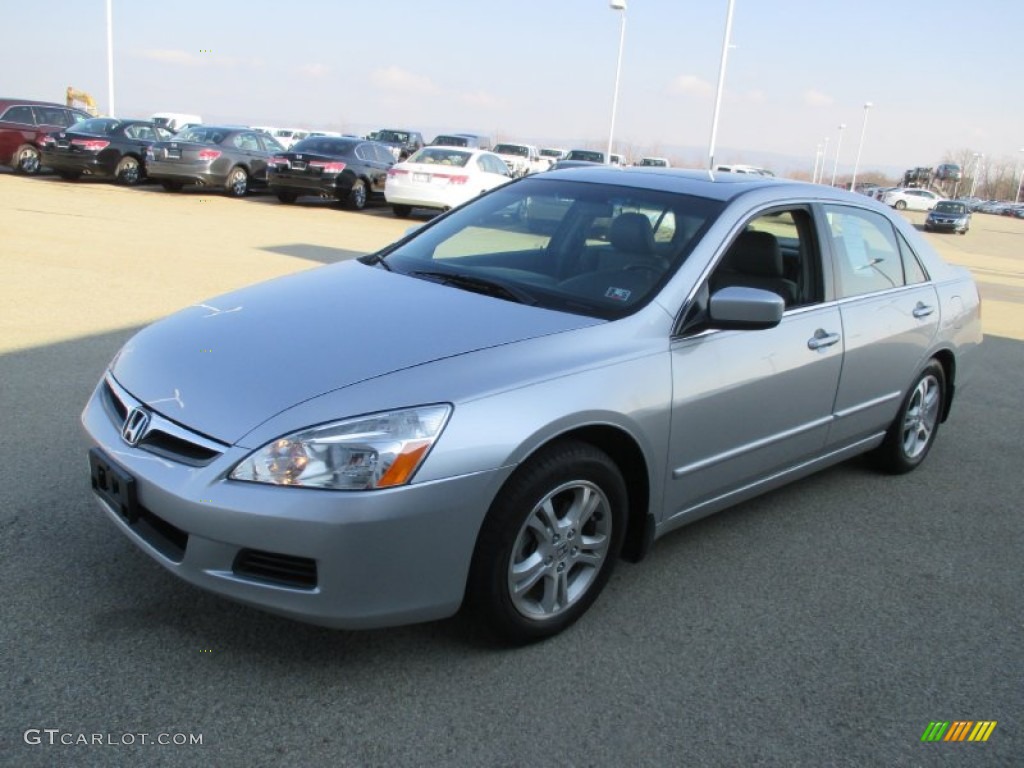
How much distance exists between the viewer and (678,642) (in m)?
3.26

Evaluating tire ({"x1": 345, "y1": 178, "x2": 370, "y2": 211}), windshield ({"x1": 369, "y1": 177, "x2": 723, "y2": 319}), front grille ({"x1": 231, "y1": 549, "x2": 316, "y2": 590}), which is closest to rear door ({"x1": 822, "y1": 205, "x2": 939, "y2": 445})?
windshield ({"x1": 369, "y1": 177, "x2": 723, "y2": 319})

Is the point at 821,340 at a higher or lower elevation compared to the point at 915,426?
higher

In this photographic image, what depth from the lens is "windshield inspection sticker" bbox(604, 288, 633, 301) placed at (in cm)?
356

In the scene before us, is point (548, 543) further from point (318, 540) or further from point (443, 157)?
point (443, 157)

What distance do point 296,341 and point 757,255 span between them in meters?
2.12

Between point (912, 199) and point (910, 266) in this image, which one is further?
point (912, 199)

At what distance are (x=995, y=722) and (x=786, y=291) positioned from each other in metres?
1.95

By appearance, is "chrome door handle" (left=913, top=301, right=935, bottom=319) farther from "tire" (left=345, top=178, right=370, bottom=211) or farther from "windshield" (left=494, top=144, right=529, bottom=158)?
"windshield" (left=494, top=144, right=529, bottom=158)

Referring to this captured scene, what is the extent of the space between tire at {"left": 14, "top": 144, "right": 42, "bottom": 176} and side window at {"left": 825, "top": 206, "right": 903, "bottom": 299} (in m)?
23.4

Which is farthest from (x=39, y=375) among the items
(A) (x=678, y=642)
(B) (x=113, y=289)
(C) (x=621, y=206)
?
(A) (x=678, y=642)

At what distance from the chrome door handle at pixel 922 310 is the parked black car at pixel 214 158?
18.2 metres

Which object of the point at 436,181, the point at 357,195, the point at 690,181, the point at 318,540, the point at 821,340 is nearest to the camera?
the point at 318,540

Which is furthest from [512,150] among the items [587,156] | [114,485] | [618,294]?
[114,485]

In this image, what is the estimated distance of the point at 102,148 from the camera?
21.2m
